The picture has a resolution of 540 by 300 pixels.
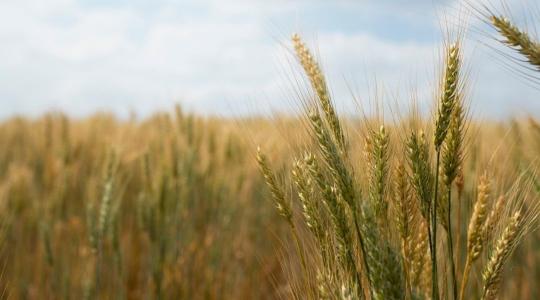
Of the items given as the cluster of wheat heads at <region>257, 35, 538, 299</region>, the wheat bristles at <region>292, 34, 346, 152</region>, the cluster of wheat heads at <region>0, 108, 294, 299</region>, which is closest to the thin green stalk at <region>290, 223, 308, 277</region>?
the cluster of wheat heads at <region>257, 35, 538, 299</region>

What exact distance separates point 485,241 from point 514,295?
234 cm

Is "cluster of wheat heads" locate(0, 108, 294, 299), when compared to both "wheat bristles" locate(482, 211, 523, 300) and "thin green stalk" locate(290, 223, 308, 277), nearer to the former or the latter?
"thin green stalk" locate(290, 223, 308, 277)

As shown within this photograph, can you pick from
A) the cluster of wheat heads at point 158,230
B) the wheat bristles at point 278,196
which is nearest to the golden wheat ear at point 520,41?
the wheat bristles at point 278,196

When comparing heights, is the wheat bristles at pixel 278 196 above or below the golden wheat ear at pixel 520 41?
below

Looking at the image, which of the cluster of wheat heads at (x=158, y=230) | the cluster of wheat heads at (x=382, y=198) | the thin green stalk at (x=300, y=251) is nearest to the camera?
the cluster of wheat heads at (x=382, y=198)

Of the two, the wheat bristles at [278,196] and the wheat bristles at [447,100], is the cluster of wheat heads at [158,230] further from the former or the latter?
the wheat bristles at [447,100]

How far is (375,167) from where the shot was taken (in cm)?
126

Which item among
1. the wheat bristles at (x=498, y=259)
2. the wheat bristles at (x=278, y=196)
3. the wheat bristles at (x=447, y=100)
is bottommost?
the wheat bristles at (x=498, y=259)

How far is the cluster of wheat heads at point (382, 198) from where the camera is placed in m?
1.23

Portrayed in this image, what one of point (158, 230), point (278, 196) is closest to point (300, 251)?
point (278, 196)

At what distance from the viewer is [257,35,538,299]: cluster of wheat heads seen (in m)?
1.23

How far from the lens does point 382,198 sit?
124 cm

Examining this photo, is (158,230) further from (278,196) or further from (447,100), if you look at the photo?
(447,100)

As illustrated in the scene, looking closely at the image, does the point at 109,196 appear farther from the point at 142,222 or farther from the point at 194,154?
the point at 194,154
